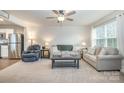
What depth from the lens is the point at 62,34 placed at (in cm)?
1062

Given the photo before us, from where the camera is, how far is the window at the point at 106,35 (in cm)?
662

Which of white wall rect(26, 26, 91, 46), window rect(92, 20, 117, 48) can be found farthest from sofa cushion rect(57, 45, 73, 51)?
window rect(92, 20, 117, 48)

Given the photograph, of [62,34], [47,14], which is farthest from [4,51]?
[47,14]

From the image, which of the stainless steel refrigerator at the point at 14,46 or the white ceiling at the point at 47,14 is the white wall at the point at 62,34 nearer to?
the stainless steel refrigerator at the point at 14,46

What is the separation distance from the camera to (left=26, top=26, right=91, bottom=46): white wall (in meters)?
10.5

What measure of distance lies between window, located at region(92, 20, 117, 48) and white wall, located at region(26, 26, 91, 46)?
0.85m

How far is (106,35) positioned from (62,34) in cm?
374

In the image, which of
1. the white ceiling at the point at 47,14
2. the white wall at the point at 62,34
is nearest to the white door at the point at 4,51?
the white wall at the point at 62,34

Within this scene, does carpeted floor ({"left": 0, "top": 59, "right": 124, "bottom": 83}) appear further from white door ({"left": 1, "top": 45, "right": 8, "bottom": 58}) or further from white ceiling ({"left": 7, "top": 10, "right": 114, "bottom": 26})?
white door ({"left": 1, "top": 45, "right": 8, "bottom": 58})

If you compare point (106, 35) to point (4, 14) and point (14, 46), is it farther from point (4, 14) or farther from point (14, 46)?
point (14, 46)

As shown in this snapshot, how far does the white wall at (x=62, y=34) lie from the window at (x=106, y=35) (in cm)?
85
